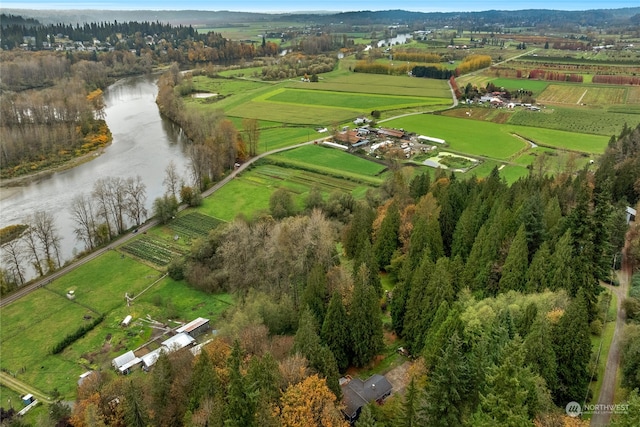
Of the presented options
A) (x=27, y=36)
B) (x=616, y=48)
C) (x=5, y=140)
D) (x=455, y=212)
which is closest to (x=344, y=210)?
(x=455, y=212)

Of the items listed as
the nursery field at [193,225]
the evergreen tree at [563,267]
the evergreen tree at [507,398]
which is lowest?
the nursery field at [193,225]

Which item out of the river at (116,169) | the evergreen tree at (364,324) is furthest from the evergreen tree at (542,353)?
the river at (116,169)

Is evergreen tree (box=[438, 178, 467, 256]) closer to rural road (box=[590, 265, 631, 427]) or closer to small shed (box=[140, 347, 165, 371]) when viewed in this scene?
rural road (box=[590, 265, 631, 427])

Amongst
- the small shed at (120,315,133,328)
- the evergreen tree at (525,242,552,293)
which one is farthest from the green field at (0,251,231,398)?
the evergreen tree at (525,242,552,293)

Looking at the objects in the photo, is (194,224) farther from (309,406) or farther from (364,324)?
(309,406)

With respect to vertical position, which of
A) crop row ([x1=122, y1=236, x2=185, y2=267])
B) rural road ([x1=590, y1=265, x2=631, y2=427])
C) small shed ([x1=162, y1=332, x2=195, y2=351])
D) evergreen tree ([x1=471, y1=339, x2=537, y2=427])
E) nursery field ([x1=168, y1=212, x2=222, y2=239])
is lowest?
crop row ([x1=122, y1=236, x2=185, y2=267])

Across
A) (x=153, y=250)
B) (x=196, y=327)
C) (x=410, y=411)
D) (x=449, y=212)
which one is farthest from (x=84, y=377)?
(x=449, y=212)

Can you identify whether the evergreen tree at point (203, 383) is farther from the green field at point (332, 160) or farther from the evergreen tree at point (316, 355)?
the green field at point (332, 160)
